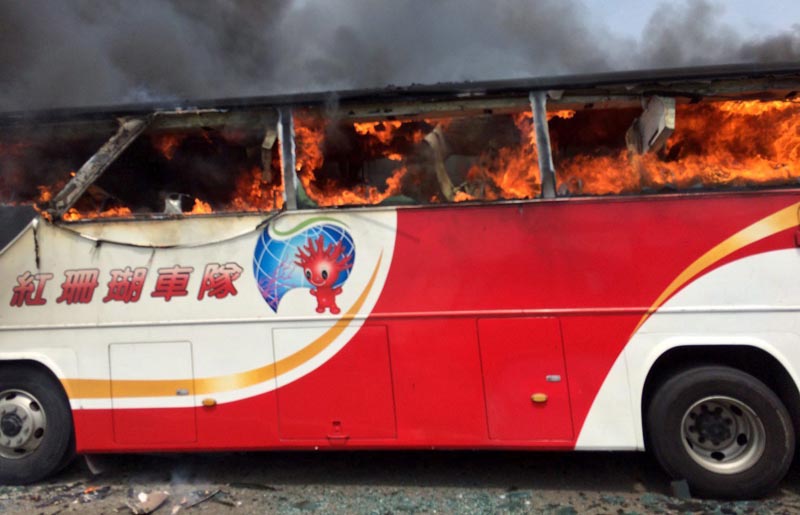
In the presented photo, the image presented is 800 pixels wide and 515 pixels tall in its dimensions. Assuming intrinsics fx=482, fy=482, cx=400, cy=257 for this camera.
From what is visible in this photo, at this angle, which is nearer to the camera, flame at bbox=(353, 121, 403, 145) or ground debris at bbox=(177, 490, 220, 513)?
ground debris at bbox=(177, 490, 220, 513)

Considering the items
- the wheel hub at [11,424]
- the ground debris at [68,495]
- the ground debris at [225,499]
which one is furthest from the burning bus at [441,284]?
the ground debris at [225,499]

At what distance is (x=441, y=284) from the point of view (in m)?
3.82

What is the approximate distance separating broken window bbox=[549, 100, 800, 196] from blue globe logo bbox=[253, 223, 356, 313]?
1818 mm

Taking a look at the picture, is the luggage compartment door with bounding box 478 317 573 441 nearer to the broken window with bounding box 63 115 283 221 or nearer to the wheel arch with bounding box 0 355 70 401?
the broken window with bounding box 63 115 283 221

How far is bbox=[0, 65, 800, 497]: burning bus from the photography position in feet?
11.8

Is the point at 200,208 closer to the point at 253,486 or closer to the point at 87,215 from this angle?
the point at 87,215

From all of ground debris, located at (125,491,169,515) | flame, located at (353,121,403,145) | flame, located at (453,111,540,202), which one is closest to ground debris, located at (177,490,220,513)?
ground debris, located at (125,491,169,515)

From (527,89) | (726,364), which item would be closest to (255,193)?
(527,89)

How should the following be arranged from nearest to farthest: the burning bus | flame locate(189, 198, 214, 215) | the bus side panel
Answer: the burning bus → the bus side panel → flame locate(189, 198, 214, 215)

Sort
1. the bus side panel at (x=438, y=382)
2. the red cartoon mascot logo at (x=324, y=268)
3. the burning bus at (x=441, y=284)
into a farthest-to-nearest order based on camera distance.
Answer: the red cartoon mascot logo at (x=324, y=268) < the bus side panel at (x=438, y=382) < the burning bus at (x=441, y=284)

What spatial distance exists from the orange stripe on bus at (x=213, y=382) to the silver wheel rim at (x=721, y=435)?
268 centimetres

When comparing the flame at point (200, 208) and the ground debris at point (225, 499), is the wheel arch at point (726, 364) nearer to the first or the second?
the ground debris at point (225, 499)

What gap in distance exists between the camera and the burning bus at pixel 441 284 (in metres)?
3.61

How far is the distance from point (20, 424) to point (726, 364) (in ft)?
19.0
